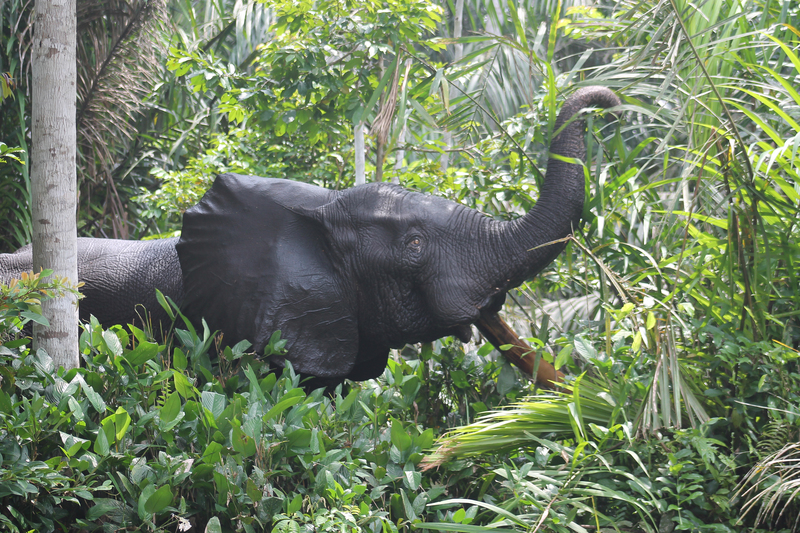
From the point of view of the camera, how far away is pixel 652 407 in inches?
95.2

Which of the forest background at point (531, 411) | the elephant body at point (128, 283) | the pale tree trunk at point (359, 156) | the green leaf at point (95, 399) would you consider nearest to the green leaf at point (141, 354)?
the forest background at point (531, 411)

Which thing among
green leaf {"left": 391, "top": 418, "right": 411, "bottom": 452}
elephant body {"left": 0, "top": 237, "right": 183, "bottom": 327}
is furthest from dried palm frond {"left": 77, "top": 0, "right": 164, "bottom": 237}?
green leaf {"left": 391, "top": 418, "right": 411, "bottom": 452}

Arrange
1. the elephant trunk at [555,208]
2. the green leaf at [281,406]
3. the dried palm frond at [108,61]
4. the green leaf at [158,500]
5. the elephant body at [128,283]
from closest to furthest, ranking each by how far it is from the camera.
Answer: the green leaf at [158,500], the green leaf at [281,406], the elephant trunk at [555,208], the elephant body at [128,283], the dried palm frond at [108,61]

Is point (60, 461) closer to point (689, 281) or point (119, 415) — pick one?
point (119, 415)

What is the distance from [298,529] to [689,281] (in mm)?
1785

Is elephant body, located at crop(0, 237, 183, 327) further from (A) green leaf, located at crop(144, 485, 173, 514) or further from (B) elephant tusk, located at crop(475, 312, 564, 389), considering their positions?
(A) green leaf, located at crop(144, 485, 173, 514)

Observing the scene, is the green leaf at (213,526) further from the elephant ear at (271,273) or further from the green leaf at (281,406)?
the elephant ear at (271,273)

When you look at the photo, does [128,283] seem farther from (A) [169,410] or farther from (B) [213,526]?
(B) [213,526]

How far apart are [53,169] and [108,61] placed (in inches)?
148

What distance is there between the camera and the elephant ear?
341 cm

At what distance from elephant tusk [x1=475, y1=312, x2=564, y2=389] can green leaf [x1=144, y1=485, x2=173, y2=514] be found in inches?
71.0

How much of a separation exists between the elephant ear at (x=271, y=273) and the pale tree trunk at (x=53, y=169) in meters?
0.88

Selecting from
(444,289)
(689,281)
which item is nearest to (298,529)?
(444,289)

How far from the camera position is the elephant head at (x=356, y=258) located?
338 cm
